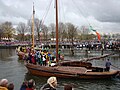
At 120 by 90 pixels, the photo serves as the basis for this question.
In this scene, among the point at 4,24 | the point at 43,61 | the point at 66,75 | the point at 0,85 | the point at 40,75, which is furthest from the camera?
the point at 4,24

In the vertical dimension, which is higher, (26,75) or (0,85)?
(0,85)

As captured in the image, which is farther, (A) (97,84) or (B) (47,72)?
(B) (47,72)

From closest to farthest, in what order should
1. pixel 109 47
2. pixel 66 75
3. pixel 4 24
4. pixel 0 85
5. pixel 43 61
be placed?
pixel 0 85 → pixel 66 75 → pixel 43 61 → pixel 109 47 → pixel 4 24

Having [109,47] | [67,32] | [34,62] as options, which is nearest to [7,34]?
[67,32]

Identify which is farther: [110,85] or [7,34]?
[7,34]

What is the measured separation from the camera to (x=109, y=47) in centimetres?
5319

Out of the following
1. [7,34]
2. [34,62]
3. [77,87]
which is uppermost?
[7,34]

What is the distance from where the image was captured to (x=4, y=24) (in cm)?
11150

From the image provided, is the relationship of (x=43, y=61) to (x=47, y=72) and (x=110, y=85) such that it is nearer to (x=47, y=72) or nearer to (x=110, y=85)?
(x=47, y=72)

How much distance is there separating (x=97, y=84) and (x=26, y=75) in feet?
26.3

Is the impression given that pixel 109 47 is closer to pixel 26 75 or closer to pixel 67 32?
pixel 26 75

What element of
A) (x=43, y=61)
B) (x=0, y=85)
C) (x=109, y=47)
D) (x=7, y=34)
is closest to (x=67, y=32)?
(x=7, y=34)

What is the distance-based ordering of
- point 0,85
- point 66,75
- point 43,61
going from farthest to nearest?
point 43,61 < point 66,75 < point 0,85

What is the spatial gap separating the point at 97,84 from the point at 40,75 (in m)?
5.97
